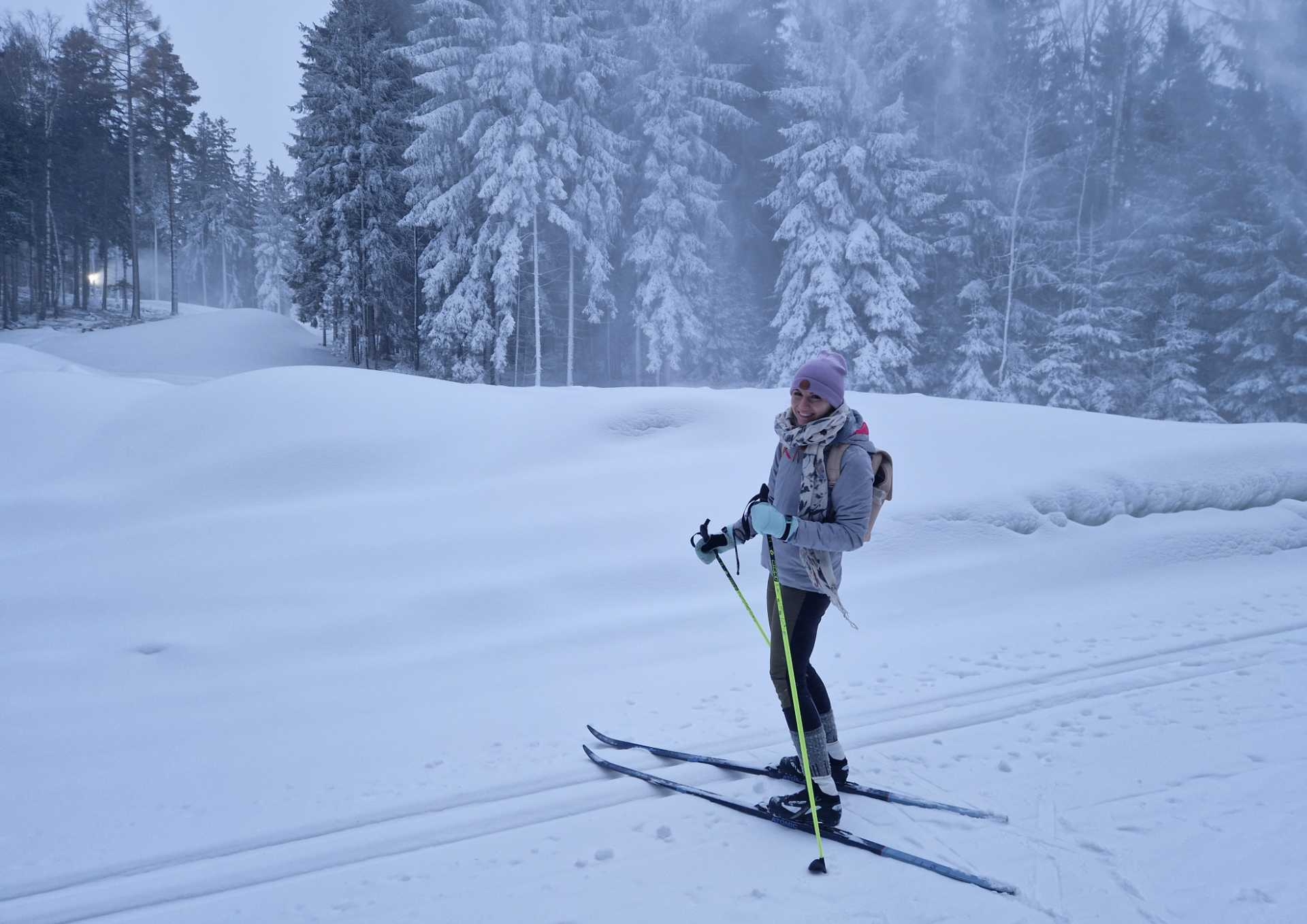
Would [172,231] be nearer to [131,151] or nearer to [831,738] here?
[131,151]

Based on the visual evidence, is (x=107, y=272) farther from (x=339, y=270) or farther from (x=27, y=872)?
(x=27, y=872)

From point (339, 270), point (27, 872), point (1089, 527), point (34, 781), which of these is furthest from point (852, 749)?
point (339, 270)

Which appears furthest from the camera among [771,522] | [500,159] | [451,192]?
[451,192]

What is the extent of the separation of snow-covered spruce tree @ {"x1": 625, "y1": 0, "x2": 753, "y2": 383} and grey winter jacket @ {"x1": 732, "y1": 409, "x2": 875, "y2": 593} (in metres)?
19.3

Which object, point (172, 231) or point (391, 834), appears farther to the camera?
point (172, 231)

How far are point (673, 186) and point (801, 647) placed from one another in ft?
70.6

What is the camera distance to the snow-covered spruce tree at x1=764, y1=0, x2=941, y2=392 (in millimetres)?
21438

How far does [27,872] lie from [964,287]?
24.9 metres

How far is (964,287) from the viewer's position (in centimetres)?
2294

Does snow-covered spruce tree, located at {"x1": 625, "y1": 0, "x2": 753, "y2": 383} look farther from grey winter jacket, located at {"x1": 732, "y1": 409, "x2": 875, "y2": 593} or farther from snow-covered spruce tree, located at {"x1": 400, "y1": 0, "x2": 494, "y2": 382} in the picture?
grey winter jacket, located at {"x1": 732, "y1": 409, "x2": 875, "y2": 593}

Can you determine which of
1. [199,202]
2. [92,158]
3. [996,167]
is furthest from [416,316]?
[199,202]

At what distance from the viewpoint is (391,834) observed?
3.22m

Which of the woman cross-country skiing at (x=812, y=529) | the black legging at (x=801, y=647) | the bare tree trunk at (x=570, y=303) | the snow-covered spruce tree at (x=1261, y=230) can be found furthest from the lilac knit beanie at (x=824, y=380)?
the snow-covered spruce tree at (x=1261, y=230)

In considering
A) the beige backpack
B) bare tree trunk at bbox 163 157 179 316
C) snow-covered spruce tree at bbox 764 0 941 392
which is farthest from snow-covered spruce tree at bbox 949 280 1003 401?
bare tree trunk at bbox 163 157 179 316
